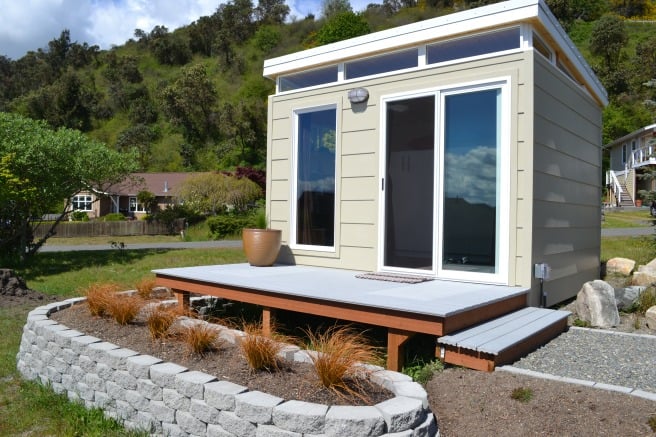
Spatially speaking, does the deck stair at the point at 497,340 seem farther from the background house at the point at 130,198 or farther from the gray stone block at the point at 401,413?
the background house at the point at 130,198

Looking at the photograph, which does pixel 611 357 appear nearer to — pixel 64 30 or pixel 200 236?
pixel 200 236

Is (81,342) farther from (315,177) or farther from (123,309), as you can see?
(315,177)

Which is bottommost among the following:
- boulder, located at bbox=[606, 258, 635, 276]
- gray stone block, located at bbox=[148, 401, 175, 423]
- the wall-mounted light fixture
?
gray stone block, located at bbox=[148, 401, 175, 423]

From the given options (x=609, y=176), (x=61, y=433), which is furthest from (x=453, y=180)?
(x=609, y=176)

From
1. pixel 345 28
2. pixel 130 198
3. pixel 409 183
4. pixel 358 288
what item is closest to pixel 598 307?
pixel 409 183

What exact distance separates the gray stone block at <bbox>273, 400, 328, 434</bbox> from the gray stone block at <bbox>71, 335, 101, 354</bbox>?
195cm

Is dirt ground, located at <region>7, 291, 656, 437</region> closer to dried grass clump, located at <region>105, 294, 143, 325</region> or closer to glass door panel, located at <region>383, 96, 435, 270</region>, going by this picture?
dried grass clump, located at <region>105, 294, 143, 325</region>

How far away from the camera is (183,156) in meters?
39.6

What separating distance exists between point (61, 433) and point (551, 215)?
4768 mm

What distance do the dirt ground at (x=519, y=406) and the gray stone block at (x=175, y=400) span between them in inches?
11.0

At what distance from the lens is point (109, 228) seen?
22.8 metres

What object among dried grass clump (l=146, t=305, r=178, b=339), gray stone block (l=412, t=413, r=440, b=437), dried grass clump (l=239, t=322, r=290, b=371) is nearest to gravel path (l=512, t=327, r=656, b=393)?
gray stone block (l=412, t=413, r=440, b=437)

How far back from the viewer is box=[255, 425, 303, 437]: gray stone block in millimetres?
2416

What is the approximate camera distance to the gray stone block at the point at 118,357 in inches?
131
